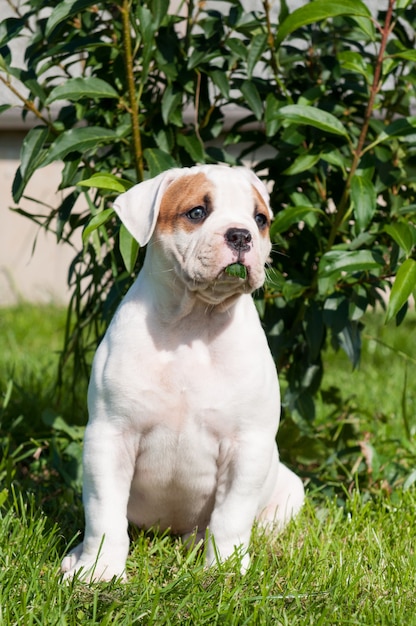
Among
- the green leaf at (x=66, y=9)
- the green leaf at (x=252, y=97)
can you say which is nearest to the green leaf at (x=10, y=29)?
the green leaf at (x=66, y=9)

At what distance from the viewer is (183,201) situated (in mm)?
2469

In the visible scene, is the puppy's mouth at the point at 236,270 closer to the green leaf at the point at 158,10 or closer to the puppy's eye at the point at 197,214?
the puppy's eye at the point at 197,214

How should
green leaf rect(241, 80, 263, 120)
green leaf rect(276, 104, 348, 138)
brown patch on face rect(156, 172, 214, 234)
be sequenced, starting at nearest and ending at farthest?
1. brown patch on face rect(156, 172, 214, 234)
2. green leaf rect(276, 104, 348, 138)
3. green leaf rect(241, 80, 263, 120)

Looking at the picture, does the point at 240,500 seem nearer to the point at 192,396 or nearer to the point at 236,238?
the point at 192,396

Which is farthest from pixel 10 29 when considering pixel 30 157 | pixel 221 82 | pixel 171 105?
pixel 221 82

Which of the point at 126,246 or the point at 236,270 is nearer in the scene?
the point at 236,270

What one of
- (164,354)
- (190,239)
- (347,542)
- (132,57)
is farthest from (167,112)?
(347,542)

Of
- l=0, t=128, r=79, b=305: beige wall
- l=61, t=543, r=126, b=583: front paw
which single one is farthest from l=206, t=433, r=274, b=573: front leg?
l=0, t=128, r=79, b=305: beige wall

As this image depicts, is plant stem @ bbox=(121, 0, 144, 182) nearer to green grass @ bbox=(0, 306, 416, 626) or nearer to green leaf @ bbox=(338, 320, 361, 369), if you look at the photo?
green leaf @ bbox=(338, 320, 361, 369)

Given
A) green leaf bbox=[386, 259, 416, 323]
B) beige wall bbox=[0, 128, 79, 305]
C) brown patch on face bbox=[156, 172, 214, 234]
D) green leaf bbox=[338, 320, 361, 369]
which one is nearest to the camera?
brown patch on face bbox=[156, 172, 214, 234]

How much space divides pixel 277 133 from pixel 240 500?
1310 millimetres

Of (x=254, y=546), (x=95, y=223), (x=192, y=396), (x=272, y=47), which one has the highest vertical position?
(x=272, y=47)

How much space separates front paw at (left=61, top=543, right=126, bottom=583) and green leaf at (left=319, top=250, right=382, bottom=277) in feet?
3.30

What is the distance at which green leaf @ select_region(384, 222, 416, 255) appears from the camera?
8.89 feet
